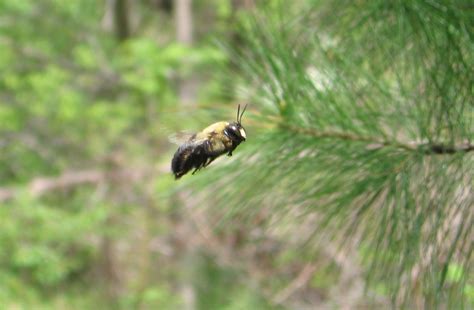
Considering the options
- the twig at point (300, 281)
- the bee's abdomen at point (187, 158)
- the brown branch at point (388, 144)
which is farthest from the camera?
the twig at point (300, 281)

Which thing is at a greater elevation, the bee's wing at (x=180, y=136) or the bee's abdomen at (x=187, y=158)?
the bee's wing at (x=180, y=136)

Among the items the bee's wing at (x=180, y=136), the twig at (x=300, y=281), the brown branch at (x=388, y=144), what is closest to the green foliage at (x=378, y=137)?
the brown branch at (x=388, y=144)

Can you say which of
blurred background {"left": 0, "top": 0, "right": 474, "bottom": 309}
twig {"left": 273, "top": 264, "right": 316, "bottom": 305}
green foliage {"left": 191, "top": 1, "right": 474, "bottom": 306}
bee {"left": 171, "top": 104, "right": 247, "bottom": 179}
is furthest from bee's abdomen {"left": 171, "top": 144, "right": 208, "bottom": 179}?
twig {"left": 273, "top": 264, "right": 316, "bottom": 305}

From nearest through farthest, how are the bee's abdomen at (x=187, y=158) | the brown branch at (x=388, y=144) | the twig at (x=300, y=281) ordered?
the bee's abdomen at (x=187, y=158) → the brown branch at (x=388, y=144) → the twig at (x=300, y=281)

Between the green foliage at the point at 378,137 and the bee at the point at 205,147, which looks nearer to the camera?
the bee at the point at 205,147

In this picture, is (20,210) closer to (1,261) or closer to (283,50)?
(1,261)

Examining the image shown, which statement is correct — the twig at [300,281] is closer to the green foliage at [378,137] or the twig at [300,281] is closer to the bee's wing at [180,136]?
the green foliage at [378,137]

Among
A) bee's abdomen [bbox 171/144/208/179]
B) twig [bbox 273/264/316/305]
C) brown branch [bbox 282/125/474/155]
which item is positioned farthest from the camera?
twig [bbox 273/264/316/305]

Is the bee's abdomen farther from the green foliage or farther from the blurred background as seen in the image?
the green foliage
